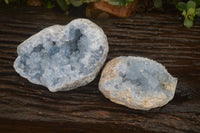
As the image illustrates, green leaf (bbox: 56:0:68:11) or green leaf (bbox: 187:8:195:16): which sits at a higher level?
green leaf (bbox: 187:8:195:16)

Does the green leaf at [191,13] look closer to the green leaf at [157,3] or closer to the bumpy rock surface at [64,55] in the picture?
the green leaf at [157,3]

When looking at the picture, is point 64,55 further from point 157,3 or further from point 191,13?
point 191,13

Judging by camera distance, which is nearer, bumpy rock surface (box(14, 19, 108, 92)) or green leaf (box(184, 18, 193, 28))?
bumpy rock surface (box(14, 19, 108, 92))

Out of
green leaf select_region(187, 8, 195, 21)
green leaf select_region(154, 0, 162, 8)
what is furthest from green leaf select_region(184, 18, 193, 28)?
green leaf select_region(154, 0, 162, 8)

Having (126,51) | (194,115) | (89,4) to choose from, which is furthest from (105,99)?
(89,4)

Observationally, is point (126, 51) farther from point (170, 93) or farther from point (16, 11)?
point (16, 11)

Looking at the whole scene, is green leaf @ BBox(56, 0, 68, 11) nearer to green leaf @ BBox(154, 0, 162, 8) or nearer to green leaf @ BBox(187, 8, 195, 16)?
green leaf @ BBox(154, 0, 162, 8)
